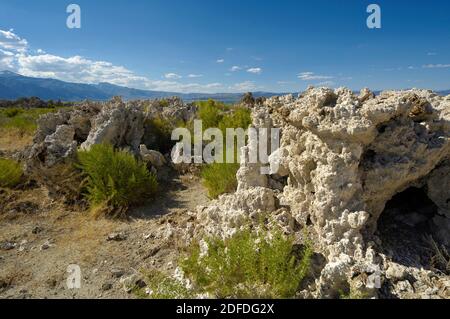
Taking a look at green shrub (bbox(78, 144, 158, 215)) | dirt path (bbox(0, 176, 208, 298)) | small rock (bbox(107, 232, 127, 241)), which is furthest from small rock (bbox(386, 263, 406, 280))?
green shrub (bbox(78, 144, 158, 215))

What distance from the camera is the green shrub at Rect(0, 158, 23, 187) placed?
6.61 m

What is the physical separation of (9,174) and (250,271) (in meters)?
5.60

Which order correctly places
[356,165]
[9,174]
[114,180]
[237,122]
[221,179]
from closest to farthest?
[356,165], [221,179], [114,180], [9,174], [237,122]

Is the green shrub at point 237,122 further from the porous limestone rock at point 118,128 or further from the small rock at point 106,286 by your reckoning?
the small rock at point 106,286

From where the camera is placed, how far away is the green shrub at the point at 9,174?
6605 mm

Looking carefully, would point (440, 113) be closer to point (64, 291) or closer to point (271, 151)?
point (271, 151)

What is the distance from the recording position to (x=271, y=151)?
4977 mm

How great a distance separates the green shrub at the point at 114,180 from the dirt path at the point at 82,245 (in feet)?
0.82

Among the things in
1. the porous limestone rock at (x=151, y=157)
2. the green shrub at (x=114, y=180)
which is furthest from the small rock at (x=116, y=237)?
the porous limestone rock at (x=151, y=157)

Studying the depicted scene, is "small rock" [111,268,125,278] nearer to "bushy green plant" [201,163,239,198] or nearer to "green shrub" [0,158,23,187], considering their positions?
"bushy green plant" [201,163,239,198]

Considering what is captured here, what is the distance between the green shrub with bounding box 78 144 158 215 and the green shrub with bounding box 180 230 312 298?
2737 mm

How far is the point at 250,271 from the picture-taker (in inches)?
120

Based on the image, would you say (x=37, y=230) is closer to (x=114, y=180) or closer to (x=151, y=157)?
(x=114, y=180)

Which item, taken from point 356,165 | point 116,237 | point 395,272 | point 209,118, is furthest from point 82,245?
point 209,118
